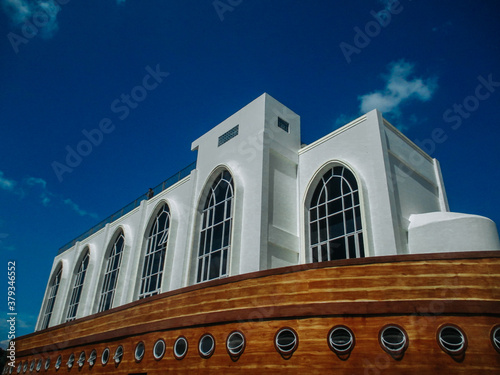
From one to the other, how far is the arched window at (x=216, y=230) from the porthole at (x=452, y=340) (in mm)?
7531

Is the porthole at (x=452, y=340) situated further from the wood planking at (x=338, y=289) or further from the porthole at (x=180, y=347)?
the porthole at (x=180, y=347)

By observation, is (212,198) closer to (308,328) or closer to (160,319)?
(160,319)

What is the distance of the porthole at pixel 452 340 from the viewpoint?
18.4ft

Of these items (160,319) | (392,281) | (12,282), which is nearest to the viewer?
(392,281)

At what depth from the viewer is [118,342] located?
34.3ft

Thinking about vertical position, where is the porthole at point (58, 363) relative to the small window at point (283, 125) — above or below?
below

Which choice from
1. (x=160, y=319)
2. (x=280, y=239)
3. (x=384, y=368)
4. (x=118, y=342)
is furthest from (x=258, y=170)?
(x=384, y=368)

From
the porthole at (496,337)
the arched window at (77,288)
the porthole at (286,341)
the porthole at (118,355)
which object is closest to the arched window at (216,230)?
the porthole at (118,355)

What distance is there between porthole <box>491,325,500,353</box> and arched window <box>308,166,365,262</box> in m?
5.00

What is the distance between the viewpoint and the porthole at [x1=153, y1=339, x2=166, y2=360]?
885cm

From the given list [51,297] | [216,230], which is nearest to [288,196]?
[216,230]

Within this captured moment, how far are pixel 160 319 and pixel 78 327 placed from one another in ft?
16.6

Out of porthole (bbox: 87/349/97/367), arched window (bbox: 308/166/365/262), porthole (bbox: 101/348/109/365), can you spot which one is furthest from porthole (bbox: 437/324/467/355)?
porthole (bbox: 87/349/97/367)

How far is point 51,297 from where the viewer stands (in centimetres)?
2495
